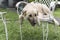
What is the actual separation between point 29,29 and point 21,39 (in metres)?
0.97

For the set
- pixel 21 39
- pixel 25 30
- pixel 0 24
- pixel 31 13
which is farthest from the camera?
pixel 0 24

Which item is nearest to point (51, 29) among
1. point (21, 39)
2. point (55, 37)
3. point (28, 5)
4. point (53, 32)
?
point (53, 32)

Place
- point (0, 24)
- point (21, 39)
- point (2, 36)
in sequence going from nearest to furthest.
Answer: point (21, 39), point (2, 36), point (0, 24)

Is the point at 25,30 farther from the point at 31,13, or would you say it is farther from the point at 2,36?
the point at 31,13

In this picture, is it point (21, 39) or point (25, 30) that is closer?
point (21, 39)

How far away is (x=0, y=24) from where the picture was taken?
7047mm

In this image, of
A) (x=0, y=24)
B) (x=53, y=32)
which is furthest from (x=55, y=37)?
(x=0, y=24)

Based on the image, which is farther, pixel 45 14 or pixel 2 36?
pixel 2 36

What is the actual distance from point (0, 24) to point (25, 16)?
2568 millimetres

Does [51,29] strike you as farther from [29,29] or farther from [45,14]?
[45,14]

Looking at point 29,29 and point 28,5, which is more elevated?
point 28,5

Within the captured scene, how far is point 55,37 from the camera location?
5590 millimetres

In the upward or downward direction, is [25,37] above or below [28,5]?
below

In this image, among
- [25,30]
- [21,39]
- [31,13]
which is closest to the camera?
[31,13]
